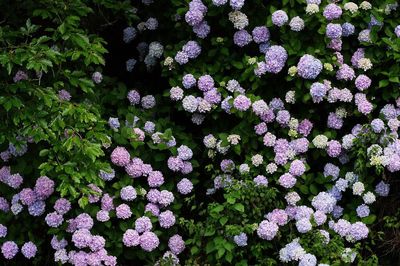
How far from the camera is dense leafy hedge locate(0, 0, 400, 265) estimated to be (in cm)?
399

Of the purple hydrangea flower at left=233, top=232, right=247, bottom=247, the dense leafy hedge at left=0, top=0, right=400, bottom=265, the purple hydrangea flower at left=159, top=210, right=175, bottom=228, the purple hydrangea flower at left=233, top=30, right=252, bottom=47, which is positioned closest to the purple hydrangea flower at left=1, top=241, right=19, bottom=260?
the dense leafy hedge at left=0, top=0, right=400, bottom=265

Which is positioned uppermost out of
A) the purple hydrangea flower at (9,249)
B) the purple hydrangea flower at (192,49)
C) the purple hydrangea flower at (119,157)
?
the purple hydrangea flower at (192,49)

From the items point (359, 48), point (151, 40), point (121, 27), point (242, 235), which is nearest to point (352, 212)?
point (242, 235)

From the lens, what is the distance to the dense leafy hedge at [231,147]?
3992 millimetres

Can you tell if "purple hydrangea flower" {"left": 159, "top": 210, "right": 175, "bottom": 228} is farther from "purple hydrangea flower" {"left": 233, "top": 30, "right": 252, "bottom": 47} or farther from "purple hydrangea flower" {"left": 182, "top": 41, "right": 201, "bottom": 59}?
"purple hydrangea flower" {"left": 233, "top": 30, "right": 252, "bottom": 47}

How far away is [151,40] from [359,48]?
139 centimetres

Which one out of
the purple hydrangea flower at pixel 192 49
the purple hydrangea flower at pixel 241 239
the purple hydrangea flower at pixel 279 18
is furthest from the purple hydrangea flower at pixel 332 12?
the purple hydrangea flower at pixel 241 239

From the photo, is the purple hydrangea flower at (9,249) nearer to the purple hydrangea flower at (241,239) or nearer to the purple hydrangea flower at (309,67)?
the purple hydrangea flower at (241,239)

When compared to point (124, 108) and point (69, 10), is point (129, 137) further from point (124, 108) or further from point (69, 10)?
point (69, 10)

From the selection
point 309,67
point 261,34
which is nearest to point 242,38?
point 261,34

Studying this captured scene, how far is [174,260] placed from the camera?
4109 millimetres

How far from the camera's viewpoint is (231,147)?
435cm

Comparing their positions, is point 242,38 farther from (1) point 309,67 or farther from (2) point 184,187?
(2) point 184,187

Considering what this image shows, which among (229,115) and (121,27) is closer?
(229,115)
